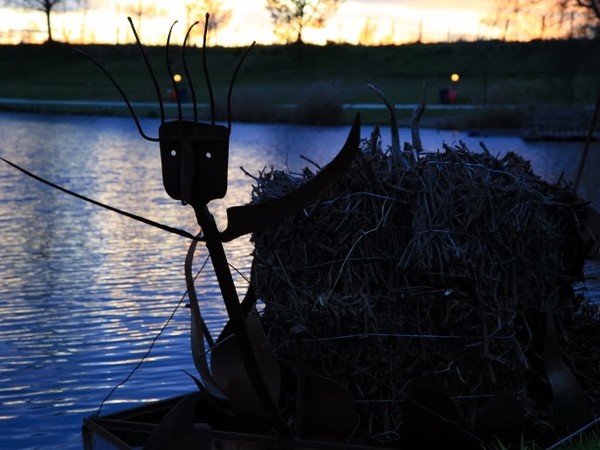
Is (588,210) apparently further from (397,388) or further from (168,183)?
(168,183)

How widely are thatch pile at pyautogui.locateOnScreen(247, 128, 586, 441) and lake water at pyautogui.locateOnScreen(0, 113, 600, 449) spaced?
0.69m

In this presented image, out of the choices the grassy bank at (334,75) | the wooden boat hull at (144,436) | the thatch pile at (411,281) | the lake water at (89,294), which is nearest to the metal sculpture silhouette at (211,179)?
the wooden boat hull at (144,436)

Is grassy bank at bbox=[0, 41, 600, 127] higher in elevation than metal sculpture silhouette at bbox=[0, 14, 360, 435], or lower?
lower

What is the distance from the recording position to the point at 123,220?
14586 mm

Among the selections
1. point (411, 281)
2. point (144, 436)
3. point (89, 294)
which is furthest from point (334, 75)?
point (411, 281)

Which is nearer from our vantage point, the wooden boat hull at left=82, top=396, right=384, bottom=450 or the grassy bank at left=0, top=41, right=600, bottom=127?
the wooden boat hull at left=82, top=396, right=384, bottom=450

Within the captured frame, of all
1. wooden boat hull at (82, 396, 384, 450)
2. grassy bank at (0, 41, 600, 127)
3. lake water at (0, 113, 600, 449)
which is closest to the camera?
wooden boat hull at (82, 396, 384, 450)

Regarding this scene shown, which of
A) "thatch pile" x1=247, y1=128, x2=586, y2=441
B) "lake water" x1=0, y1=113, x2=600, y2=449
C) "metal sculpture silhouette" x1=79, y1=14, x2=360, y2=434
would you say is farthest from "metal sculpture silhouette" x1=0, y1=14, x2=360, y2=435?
"lake water" x1=0, y1=113, x2=600, y2=449

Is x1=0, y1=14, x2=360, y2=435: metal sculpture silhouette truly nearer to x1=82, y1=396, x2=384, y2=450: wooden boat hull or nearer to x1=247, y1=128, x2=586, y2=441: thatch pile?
x1=82, y1=396, x2=384, y2=450: wooden boat hull

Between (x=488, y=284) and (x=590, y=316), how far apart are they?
1255 mm

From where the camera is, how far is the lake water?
6.55 m

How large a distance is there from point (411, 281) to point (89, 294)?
5.71 metres

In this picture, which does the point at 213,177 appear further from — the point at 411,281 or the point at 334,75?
the point at 334,75

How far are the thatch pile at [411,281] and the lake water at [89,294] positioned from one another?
0.69 metres
